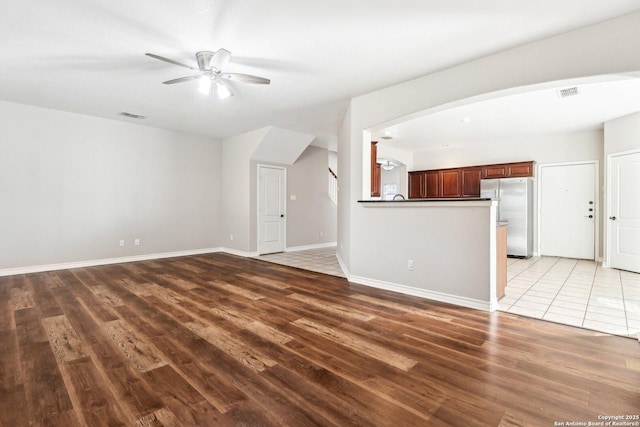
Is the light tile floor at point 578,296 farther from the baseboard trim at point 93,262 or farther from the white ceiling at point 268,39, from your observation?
the baseboard trim at point 93,262

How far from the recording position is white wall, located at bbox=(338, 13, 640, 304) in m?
2.49

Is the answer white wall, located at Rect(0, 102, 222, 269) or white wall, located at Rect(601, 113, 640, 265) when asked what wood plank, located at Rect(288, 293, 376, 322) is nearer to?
white wall, located at Rect(0, 102, 222, 269)

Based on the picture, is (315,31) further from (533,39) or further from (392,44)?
(533,39)

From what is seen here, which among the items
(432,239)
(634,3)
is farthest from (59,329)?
(634,3)

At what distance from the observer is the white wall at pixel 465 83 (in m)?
2.49

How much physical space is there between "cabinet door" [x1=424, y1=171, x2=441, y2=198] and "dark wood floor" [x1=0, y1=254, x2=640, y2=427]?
5.26 m

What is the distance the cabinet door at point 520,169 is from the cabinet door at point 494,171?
0.34 feet

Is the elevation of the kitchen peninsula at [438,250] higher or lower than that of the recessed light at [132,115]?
lower

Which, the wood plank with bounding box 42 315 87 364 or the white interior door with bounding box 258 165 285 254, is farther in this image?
the white interior door with bounding box 258 165 285 254

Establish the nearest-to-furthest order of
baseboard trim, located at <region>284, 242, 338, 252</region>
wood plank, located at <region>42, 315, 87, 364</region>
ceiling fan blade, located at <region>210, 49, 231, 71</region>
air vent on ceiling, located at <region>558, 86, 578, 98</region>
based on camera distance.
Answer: wood plank, located at <region>42, 315, 87, 364</region> → ceiling fan blade, located at <region>210, 49, 231, 71</region> → air vent on ceiling, located at <region>558, 86, 578, 98</region> → baseboard trim, located at <region>284, 242, 338, 252</region>

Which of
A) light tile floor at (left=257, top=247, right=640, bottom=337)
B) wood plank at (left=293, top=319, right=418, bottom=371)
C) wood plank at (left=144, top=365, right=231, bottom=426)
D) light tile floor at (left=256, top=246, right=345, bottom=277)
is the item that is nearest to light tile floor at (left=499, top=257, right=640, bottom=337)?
light tile floor at (left=257, top=247, right=640, bottom=337)

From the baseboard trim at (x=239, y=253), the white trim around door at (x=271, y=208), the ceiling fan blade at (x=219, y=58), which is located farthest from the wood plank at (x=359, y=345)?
the white trim around door at (x=271, y=208)

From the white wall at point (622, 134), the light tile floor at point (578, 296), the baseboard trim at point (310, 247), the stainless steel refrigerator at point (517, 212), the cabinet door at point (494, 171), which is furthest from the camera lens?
the baseboard trim at point (310, 247)

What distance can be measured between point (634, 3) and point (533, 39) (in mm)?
658
